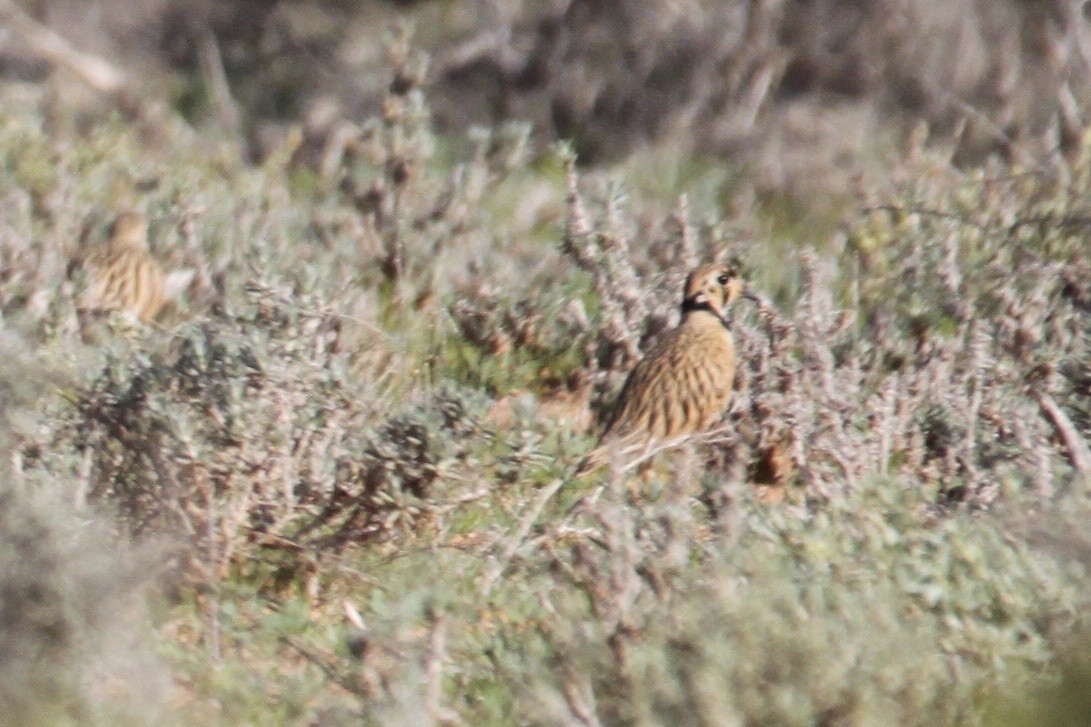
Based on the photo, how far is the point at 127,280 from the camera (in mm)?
6559

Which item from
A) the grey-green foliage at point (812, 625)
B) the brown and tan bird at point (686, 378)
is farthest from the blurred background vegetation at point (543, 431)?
the brown and tan bird at point (686, 378)

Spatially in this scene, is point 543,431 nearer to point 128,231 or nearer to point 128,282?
point 128,282

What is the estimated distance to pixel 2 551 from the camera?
11.5 feet

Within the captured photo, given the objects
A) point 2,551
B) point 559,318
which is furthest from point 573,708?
point 559,318

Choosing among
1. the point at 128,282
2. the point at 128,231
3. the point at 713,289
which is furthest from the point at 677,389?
the point at 128,231

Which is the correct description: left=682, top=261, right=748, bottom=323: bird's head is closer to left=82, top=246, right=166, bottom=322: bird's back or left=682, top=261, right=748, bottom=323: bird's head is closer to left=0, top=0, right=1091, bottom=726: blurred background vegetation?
left=0, top=0, right=1091, bottom=726: blurred background vegetation

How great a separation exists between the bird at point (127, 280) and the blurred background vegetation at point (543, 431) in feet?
0.31

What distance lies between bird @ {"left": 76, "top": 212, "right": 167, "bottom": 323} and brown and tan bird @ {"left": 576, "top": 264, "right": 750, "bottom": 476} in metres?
1.72

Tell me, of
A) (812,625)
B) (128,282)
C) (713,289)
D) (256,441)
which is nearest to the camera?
(812,625)

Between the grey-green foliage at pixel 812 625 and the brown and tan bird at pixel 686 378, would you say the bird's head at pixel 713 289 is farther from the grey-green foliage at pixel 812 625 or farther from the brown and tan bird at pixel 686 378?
the grey-green foliage at pixel 812 625

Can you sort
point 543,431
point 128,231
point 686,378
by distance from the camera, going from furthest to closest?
point 128,231 < point 686,378 < point 543,431

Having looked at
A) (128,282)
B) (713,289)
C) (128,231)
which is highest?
(713,289)

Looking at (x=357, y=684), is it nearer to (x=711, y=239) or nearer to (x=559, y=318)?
(x=559, y=318)

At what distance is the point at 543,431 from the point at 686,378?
53 cm
